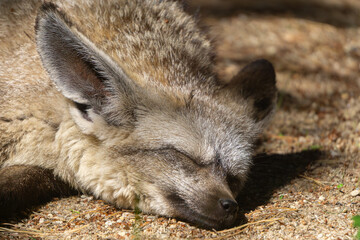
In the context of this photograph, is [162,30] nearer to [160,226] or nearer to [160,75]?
[160,75]

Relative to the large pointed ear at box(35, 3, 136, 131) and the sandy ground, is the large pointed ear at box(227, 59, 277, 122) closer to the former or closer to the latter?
the sandy ground

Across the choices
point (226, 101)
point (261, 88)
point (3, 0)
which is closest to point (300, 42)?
point (261, 88)

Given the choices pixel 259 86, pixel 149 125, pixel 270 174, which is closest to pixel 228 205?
pixel 149 125

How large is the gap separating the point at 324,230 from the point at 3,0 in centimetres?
424

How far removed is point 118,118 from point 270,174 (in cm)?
203

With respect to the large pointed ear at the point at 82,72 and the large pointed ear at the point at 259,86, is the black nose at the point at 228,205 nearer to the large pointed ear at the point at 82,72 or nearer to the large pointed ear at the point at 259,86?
the large pointed ear at the point at 82,72

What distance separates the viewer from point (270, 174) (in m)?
5.34

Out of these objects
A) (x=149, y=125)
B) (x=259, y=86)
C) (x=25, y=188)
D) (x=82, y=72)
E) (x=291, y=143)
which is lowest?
(x=291, y=143)

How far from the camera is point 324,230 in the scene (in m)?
3.94

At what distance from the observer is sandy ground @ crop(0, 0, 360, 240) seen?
13.4ft

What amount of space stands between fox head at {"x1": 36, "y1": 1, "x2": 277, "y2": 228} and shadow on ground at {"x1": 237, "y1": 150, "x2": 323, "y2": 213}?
1.21 feet

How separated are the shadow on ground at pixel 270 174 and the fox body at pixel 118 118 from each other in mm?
349

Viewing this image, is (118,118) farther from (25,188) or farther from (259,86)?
(259,86)

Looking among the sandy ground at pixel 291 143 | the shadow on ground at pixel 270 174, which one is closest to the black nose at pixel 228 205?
the sandy ground at pixel 291 143
